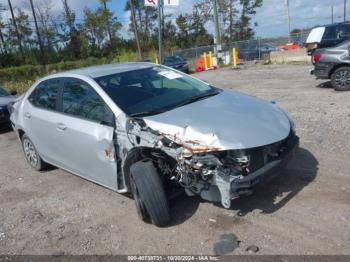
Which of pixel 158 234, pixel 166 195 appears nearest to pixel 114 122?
pixel 166 195

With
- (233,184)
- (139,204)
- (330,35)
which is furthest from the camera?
(330,35)

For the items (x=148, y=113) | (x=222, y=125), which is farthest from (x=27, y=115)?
(x=222, y=125)

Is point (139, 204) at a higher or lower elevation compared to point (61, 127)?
lower

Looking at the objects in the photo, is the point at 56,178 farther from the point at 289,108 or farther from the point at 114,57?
the point at 114,57

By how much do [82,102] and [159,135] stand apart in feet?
4.53

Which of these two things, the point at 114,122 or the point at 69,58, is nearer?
the point at 114,122

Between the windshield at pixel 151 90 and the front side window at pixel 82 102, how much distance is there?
162mm

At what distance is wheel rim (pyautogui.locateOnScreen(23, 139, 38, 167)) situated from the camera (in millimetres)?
5702

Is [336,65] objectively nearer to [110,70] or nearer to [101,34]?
[110,70]

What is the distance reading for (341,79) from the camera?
31.2ft

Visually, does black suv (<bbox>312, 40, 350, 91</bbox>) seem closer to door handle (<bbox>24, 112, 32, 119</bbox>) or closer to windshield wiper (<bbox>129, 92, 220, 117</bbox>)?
windshield wiper (<bbox>129, 92, 220, 117</bbox>)

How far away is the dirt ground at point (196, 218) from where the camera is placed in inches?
128

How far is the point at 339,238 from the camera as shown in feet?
10.2

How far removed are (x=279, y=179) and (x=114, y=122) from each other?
212 cm
